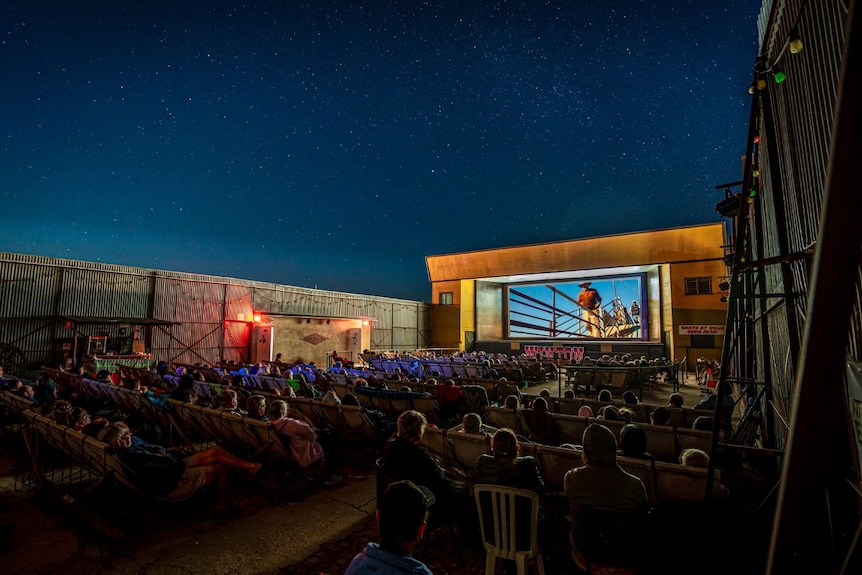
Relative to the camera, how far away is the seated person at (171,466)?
367cm

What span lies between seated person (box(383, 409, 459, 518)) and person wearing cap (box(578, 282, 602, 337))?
24546 mm

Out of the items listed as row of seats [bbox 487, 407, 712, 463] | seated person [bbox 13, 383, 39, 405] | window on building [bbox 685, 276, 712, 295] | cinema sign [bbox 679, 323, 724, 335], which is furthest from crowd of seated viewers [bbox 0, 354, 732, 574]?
window on building [bbox 685, 276, 712, 295]

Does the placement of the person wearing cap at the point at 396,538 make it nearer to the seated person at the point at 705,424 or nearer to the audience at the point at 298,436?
the audience at the point at 298,436

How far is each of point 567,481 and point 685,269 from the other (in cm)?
2343

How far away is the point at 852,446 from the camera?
2502 mm

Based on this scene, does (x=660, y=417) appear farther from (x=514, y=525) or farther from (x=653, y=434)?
(x=514, y=525)

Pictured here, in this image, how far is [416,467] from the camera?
134 inches

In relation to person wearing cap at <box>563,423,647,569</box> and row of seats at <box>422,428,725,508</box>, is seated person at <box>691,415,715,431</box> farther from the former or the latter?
person wearing cap at <box>563,423,647,569</box>

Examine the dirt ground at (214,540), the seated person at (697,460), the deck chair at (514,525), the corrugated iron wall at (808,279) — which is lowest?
the dirt ground at (214,540)

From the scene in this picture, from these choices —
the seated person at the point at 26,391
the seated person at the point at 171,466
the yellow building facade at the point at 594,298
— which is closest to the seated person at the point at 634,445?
the seated person at the point at 171,466

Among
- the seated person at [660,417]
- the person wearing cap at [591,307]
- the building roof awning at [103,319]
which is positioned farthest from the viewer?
the person wearing cap at [591,307]

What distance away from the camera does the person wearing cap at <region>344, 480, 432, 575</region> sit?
1.67m

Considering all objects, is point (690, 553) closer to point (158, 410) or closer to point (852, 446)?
point (852, 446)

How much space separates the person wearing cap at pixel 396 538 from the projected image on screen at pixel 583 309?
25.8m
